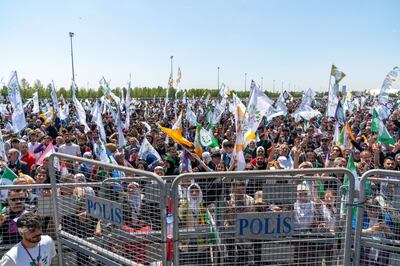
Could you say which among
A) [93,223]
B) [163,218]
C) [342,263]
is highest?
[163,218]

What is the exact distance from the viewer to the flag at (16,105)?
10.3 meters

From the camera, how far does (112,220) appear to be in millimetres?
3586

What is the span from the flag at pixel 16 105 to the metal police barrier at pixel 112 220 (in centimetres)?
692

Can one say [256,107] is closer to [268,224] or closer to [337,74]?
[337,74]

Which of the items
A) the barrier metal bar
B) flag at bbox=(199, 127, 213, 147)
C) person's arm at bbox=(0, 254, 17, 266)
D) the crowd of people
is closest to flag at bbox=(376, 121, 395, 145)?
the crowd of people

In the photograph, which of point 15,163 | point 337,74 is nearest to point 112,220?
point 15,163

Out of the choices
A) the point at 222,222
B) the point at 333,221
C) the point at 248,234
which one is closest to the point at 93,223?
the point at 222,222

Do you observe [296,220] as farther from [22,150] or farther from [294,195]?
[22,150]

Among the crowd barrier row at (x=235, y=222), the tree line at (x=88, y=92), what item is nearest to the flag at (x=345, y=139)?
the crowd barrier row at (x=235, y=222)

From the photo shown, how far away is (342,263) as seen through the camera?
3643 mm

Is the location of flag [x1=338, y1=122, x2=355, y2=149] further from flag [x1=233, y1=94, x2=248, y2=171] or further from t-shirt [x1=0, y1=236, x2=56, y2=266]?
t-shirt [x1=0, y1=236, x2=56, y2=266]

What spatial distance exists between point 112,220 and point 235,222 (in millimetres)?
1204

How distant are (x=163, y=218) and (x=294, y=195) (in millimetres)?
1327

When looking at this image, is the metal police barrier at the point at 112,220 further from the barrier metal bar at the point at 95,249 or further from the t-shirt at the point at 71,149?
the t-shirt at the point at 71,149
